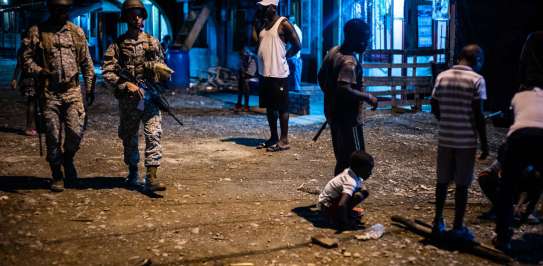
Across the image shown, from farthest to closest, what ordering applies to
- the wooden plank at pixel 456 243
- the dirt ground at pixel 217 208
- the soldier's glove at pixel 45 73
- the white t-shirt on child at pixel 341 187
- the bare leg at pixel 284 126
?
the bare leg at pixel 284 126 < the soldier's glove at pixel 45 73 < the white t-shirt on child at pixel 341 187 < the dirt ground at pixel 217 208 < the wooden plank at pixel 456 243

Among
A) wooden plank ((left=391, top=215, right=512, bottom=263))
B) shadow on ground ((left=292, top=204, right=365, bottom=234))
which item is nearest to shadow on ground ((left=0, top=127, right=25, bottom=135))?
shadow on ground ((left=292, top=204, right=365, bottom=234))

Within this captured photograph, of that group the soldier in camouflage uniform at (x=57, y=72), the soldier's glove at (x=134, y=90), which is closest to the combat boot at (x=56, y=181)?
the soldier in camouflage uniform at (x=57, y=72)

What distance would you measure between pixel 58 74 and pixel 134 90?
0.83 m

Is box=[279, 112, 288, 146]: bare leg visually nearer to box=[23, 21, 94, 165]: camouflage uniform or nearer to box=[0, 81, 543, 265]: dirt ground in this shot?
box=[0, 81, 543, 265]: dirt ground

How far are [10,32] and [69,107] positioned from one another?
123 ft

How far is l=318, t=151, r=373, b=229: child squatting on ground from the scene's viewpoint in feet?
17.3

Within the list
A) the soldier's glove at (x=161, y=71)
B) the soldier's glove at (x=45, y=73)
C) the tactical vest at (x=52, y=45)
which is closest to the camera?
the soldier's glove at (x=45, y=73)

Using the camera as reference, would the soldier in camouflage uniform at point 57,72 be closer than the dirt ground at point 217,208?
No

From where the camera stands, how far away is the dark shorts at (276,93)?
9070mm

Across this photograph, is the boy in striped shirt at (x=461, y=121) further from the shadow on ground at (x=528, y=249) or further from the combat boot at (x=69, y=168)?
the combat boot at (x=69, y=168)

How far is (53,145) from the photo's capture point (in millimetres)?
6418

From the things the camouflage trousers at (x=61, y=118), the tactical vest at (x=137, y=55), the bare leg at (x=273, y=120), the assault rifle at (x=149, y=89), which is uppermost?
the tactical vest at (x=137, y=55)

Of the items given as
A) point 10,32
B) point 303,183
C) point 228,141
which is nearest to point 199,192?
point 303,183

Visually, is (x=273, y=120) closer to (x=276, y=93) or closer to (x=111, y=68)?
(x=276, y=93)
